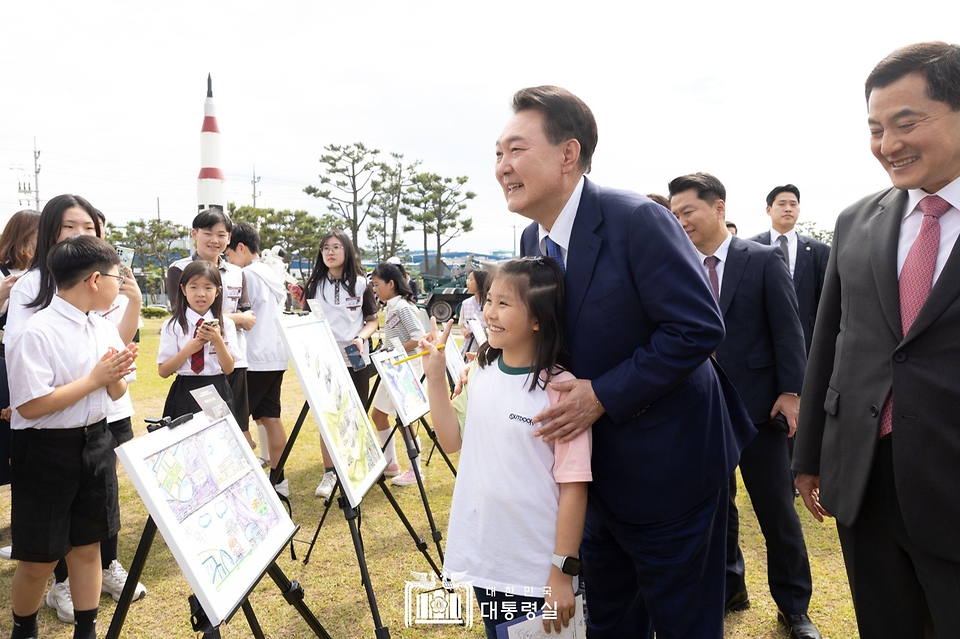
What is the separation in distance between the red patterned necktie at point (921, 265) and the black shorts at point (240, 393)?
12.4ft

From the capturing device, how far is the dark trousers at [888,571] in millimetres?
1624

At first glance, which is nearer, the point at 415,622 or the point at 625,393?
the point at 625,393

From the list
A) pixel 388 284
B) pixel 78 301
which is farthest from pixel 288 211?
pixel 78 301

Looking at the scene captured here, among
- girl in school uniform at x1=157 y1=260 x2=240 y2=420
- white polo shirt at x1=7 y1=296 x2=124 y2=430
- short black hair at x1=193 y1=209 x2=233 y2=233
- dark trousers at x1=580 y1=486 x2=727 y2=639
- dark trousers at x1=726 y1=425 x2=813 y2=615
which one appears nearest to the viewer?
dark trousers at x1=580 y1=486 x2=727 y2=639

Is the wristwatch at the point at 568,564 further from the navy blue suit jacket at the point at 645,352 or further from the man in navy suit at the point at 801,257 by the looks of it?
the man in navy suit at the point at 801,257

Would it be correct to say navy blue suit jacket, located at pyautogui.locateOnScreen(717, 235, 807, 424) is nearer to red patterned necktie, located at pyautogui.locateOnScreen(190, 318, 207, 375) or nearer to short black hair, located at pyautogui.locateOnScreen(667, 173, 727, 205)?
short black hair, located at pyautogui.locateOnScreen(667, 173, 727, 205)

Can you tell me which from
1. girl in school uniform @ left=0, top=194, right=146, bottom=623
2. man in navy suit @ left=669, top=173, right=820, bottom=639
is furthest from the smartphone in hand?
man in navy suit @ left=669, top=173, right=820, bottom=639

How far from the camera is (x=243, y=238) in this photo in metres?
4.96

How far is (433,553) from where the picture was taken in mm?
3766

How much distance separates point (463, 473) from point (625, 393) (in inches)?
25.0

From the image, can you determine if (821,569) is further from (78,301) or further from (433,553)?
(78,301)

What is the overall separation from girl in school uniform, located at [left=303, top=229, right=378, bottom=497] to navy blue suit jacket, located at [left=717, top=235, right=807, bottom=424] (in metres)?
2.97

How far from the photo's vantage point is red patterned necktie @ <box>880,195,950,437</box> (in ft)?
5.38

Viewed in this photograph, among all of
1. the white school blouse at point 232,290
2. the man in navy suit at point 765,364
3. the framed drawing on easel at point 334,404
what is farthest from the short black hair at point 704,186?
the white school blouse at point 232,290
